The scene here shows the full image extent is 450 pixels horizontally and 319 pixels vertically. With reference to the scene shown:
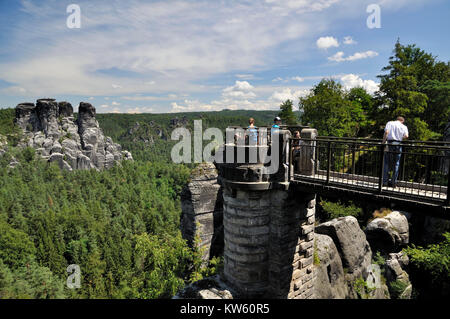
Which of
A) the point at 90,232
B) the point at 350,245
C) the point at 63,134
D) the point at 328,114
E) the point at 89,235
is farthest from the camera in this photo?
the point at 63,134

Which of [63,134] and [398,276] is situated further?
[63,134]

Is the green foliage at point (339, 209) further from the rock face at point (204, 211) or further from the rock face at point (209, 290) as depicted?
the rock face at point (209, 290)

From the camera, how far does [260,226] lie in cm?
852

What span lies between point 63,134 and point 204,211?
355ft

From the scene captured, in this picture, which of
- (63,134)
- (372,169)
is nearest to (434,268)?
(372,169)

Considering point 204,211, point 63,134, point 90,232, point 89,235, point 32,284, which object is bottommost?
point 89,235

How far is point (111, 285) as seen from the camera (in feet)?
120

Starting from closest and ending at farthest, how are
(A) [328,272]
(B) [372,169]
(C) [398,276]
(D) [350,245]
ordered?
(B) [372,169] < (A) [328,272] < (D) [350,245] < (C) [398,276]

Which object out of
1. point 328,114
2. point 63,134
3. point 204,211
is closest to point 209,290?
point 204,211

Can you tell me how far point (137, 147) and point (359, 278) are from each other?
187854mm

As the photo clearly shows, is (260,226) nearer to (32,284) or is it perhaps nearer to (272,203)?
(272,203)

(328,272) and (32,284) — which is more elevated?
(328,272)

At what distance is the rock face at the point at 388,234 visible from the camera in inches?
699

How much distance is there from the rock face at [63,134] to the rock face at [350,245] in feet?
350
